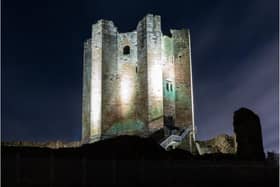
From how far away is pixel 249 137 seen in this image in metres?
22.4

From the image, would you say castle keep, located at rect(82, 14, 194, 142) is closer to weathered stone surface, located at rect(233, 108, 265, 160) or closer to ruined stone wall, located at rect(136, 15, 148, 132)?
ruined stone wall, located at rect(136, 15, 148, 132)

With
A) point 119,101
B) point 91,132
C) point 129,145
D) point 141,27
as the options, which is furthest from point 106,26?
point 129,145

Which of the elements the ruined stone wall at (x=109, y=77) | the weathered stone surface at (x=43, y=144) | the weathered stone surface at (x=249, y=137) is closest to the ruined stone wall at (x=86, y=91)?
the ruined stone wall at (x=109, y=77)

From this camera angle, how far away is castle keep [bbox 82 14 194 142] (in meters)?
43.1

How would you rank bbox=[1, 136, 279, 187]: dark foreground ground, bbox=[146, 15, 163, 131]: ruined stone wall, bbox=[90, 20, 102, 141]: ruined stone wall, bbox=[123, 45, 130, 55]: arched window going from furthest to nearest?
1. bbox=[123, 45, 130, 55]: arched window
2. bbox=[90, 20, 102, 141]: ruined stone wall
3. bbox=[146, 15, 163, 131]: ruined stone wall
4. bbox=[1, 136, 279, 187]: dark foreground ground

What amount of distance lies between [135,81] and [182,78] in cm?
469

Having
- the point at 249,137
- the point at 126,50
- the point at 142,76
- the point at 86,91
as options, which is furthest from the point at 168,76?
the point at 249,137

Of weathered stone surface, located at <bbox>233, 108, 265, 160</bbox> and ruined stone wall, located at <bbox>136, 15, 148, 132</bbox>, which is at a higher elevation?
ruined stone wall, located at <bbox>136, 15, 148, 132</bbox>

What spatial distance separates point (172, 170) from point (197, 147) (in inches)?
846

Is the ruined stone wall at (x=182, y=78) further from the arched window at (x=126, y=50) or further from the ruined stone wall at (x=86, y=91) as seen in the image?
the ruined stone wall at (x=86, y=91)

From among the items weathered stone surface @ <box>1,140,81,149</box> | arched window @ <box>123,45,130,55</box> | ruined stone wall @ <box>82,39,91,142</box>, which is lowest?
weathered stone surface @ <box>1,140,81,149</box>

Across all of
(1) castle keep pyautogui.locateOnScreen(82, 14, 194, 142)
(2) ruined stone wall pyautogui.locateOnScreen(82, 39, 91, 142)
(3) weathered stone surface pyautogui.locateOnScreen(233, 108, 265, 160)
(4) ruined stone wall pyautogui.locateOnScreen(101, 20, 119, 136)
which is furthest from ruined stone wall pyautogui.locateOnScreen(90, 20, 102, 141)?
(3) weathered stone surface pyautogui.locateOnScreen(233, 108, 265, 160)

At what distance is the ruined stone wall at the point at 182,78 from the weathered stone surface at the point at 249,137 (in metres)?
21.2

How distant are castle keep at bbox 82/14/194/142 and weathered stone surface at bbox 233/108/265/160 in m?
19.1
